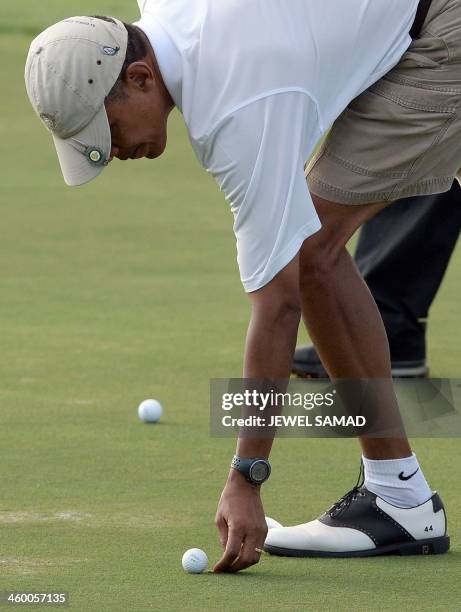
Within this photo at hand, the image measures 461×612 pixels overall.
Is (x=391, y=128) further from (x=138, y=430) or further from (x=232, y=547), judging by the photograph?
(x=138, y=430)

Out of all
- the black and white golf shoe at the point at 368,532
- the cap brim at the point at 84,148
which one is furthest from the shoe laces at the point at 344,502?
the cap brim at the point at 84,148

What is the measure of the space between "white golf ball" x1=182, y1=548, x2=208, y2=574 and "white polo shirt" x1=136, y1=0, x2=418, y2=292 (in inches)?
27.4

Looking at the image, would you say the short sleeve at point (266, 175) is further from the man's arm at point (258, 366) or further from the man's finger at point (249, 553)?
the man's finger at point (249, 553)

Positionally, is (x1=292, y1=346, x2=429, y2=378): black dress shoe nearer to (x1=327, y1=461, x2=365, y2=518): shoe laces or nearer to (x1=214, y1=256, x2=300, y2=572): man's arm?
(x1=327, y1=461, x2=365, y2=518): shoe laces

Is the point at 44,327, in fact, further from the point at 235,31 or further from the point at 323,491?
the point at 235,31

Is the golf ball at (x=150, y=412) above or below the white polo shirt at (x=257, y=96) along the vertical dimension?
below

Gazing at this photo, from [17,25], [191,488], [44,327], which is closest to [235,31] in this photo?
[191,488]

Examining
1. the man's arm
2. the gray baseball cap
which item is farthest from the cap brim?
the man's arm

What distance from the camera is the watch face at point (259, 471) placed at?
436 centimetres

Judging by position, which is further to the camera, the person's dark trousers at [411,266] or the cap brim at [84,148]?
the person's dark trousers at [411,266]

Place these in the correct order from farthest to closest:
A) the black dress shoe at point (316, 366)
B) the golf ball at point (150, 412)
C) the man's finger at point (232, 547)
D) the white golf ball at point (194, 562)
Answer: the black dress shoe at point (316, 366)
the golf ball at point (150, 412)
the white golf ball at point (194, 562)
the man's finger at point (232, 547)

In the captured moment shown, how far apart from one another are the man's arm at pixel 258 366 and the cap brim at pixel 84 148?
52cm

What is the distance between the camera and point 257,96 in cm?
421

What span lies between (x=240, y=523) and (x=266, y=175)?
86 cm
